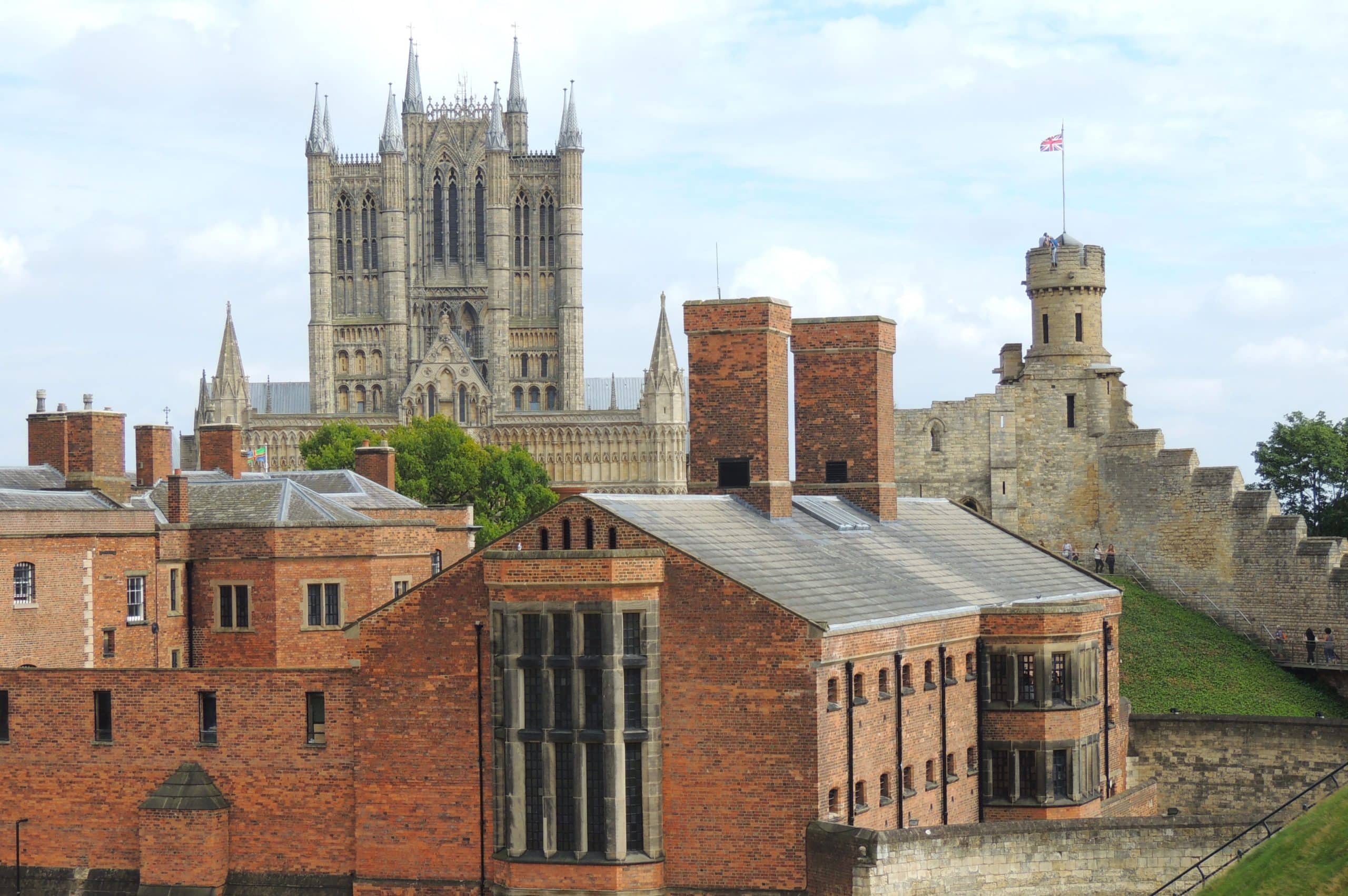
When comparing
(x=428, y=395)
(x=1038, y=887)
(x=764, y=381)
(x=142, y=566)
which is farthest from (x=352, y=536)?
(x=428, y=395)

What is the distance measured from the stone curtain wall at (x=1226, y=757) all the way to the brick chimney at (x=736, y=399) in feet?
61.4

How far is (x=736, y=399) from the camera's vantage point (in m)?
42.1

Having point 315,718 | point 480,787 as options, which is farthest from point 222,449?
point 480,787

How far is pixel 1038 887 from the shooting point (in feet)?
111

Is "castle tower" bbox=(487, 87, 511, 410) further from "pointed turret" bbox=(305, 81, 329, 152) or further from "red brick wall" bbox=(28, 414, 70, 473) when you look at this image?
"red brick wall" bbox=(28, 414, 70, 473)

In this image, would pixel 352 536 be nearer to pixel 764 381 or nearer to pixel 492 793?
pixel 764 381

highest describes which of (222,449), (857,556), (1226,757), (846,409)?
(846,409)

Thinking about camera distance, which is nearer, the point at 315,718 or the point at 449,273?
the point at 315,718

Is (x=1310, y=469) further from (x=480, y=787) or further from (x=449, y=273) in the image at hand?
(x=449, y=273)

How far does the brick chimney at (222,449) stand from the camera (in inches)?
2382

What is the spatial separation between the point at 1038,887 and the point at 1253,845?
344cm

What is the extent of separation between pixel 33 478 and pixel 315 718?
51.7 feet

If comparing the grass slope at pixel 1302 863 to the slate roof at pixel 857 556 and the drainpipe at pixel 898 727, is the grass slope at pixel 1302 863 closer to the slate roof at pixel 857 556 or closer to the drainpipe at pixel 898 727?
the drainpipe at pixel 898 727

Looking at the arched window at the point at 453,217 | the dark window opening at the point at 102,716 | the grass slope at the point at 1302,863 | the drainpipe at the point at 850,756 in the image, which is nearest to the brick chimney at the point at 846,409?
the drainpipe at the point at 850,756
